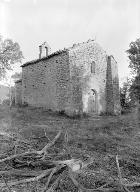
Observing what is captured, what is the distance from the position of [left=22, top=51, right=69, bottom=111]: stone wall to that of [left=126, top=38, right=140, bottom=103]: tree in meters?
11.2

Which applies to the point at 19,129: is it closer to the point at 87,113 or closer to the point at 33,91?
the point at 87,113

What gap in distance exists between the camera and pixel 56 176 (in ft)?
23.8

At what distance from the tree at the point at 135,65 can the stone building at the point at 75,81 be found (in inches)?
172

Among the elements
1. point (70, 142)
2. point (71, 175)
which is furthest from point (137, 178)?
point (70, 142)

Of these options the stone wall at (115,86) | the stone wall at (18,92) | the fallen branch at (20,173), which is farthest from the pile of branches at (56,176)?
the stone wall at (18,92)

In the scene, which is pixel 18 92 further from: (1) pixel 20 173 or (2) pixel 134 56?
(1) pixel 20 173

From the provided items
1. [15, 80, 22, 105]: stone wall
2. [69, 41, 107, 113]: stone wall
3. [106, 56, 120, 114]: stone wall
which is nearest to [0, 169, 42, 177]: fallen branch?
[69, 41, 107, 113]: stone wall

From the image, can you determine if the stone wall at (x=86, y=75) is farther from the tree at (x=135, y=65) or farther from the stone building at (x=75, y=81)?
the tree at (x=135, y=65)

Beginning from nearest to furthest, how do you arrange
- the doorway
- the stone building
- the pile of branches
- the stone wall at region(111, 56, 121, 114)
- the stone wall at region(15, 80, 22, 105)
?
the pile of branches, the stone building, the doorway, the stone wall at region(111, 56, 121, 114), the stone wall at region(15, 80, 22, 105)

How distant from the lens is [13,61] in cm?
3238

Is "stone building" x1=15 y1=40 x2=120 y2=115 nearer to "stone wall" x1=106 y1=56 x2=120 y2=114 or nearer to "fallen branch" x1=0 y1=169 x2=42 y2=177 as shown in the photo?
"stone wall" x1=106 y1=56 x2=120 y2=114

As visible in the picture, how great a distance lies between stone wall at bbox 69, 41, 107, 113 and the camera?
23.0 m

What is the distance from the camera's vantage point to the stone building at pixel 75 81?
75.0ft

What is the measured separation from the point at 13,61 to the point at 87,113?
14844 millimetres
